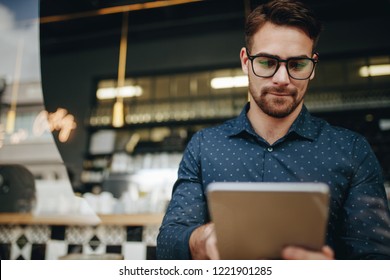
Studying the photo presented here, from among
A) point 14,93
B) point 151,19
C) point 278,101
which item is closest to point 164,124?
point 151,19

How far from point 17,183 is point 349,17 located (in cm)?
278

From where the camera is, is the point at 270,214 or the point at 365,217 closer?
the point at 270,214

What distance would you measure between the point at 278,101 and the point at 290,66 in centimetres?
13

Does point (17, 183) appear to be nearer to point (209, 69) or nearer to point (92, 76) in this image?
point (92, 76)

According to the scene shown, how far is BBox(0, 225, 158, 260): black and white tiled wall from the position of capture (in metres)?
2.29

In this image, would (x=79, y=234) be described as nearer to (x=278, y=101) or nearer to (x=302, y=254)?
(x=278, y=101)

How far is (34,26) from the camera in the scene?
2.54m

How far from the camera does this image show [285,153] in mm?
1350

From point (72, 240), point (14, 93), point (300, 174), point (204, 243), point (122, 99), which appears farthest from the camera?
point (122, 99)

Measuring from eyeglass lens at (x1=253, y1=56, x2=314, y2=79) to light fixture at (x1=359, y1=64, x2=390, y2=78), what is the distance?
1.54 meters

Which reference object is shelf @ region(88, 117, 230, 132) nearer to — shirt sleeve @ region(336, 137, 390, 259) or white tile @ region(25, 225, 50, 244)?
white tile @ region(25, 225, 50, 244)

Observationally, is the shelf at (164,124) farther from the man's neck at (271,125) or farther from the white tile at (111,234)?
the man's neck at (271,125)

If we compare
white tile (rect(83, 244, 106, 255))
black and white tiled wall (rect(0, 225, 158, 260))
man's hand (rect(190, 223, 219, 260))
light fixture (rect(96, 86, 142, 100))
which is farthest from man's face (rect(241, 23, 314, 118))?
light fixture (rect(96, 86, 142, 100))
